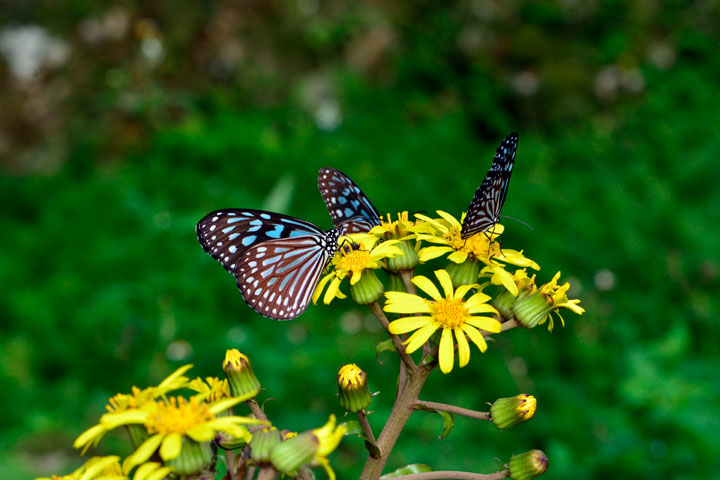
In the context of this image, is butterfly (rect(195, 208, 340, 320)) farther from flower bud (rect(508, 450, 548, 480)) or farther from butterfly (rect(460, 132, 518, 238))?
flower bud (rect(508, 450, 548, 480))

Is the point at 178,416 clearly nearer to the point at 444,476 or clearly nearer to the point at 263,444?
the point at 263,444

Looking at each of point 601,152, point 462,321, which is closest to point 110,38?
point 601,152

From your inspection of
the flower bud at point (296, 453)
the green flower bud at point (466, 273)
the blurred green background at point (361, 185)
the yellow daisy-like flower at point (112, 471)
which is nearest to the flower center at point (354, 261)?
the green flower bud at point (466, 273)

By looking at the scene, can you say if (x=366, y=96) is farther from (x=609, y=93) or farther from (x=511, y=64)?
(x=609, y=93)

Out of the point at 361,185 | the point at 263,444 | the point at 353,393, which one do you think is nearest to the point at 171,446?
the point at 263,444

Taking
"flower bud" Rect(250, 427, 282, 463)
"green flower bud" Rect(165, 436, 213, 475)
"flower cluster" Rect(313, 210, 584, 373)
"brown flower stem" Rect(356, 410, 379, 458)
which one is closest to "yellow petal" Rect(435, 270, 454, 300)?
"flower cluster" Rect(313, 210, 584, 373)
